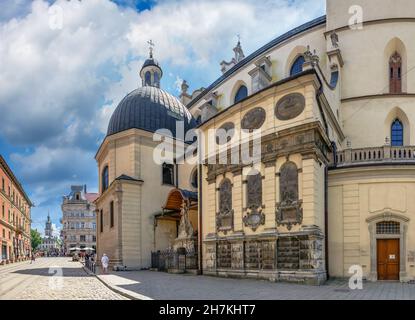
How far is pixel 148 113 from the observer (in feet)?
105

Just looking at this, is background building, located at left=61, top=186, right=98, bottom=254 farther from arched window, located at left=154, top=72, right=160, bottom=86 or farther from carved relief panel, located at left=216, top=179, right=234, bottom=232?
carved relief panel, located at left=216, top=179, right=234, bottom=232

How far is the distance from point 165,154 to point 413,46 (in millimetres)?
19201

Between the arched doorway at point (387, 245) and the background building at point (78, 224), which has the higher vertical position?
the arched doorway at point (387, 245)

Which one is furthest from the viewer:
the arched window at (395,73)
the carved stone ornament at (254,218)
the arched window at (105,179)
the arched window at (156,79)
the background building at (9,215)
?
the background building at (9,215)

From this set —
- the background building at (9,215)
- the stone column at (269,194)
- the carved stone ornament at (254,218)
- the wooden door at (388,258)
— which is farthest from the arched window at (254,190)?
the background building at (9,215)

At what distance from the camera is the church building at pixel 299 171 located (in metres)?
17.1

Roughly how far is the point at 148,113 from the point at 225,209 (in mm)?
14660

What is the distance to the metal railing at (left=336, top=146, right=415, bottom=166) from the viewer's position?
17.9 metres

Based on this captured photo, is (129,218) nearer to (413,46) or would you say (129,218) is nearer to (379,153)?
(379,153)

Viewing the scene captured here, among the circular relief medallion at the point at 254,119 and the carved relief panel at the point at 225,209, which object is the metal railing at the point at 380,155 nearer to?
the circular relief medallion at the point at 254,119

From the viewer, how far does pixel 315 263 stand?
15758 mm

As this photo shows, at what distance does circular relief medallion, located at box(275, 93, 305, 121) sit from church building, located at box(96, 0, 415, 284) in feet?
0.17

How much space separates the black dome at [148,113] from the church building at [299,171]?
0.19 meters
